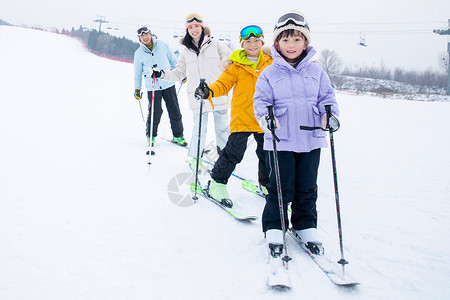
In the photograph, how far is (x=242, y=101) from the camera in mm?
2924

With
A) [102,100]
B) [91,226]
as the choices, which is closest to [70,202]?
[91,226]

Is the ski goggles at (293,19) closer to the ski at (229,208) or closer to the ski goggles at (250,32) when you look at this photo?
the ski goggles at (250,32)

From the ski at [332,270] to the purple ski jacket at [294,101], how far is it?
2.61 feet

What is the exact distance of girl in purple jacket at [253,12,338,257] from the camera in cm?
218

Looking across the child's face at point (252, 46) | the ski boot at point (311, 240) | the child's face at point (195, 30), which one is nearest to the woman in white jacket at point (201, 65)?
the child's face at point (195, 30)

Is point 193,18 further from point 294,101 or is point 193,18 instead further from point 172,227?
point 172,227

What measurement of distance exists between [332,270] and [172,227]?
1375 mm

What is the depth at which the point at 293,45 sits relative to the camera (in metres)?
2.17

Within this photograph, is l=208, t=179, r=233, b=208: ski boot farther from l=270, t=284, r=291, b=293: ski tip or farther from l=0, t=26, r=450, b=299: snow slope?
l=270, t=284, r=291, b=293: ski tip

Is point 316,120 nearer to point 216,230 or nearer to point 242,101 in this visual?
point 242,101

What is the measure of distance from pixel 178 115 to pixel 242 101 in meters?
3.03

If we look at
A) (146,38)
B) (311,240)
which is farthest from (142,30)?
(311,240)

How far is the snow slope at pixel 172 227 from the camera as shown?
6.28 feet

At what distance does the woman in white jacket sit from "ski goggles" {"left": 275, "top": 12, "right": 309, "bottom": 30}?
1.79m
